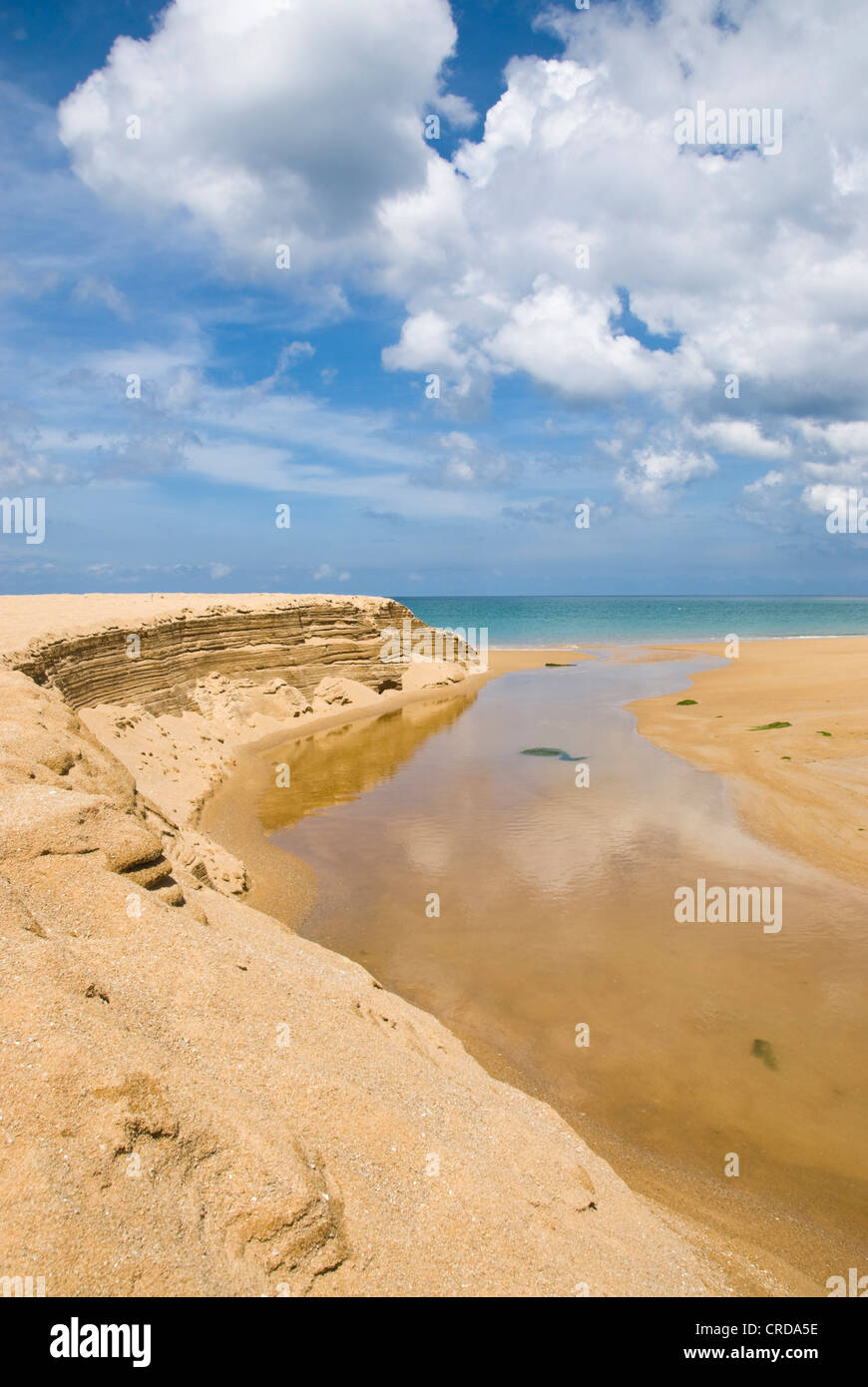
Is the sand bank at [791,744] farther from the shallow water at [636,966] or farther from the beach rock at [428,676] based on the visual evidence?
the beach rock at [428,676]

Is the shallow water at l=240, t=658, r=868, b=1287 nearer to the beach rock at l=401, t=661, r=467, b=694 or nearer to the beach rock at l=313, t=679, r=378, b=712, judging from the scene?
the beach rock at l=313, t=679, r=378, b=712

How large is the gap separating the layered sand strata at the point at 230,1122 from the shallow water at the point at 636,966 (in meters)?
0.94

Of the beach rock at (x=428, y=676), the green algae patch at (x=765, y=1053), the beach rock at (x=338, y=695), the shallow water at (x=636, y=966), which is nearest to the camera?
the shallow water at (x=636, y=966)

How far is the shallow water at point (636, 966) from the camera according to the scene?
6059mm

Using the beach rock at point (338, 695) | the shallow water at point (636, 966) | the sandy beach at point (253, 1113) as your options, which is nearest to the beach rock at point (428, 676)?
the beach rock at point (338, 695)

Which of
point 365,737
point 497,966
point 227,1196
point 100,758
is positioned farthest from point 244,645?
point 227,1196

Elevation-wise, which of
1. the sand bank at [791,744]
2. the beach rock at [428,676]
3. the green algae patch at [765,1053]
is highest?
the beach rock at [428,676]

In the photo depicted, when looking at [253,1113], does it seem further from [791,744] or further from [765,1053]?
[791,744]

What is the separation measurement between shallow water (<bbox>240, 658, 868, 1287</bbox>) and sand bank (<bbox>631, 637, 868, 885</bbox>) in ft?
2.89

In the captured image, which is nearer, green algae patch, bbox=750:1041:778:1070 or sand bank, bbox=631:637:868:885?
green algae patch, bbox=750:1041:778:1070

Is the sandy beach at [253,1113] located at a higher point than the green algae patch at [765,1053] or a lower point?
higher

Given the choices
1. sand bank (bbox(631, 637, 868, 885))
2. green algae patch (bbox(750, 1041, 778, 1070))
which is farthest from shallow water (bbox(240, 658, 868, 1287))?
sand bank (bbox(631, 637, 868, 885))

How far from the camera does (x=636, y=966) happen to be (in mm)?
8836

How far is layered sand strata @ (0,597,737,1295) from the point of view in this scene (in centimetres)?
314
